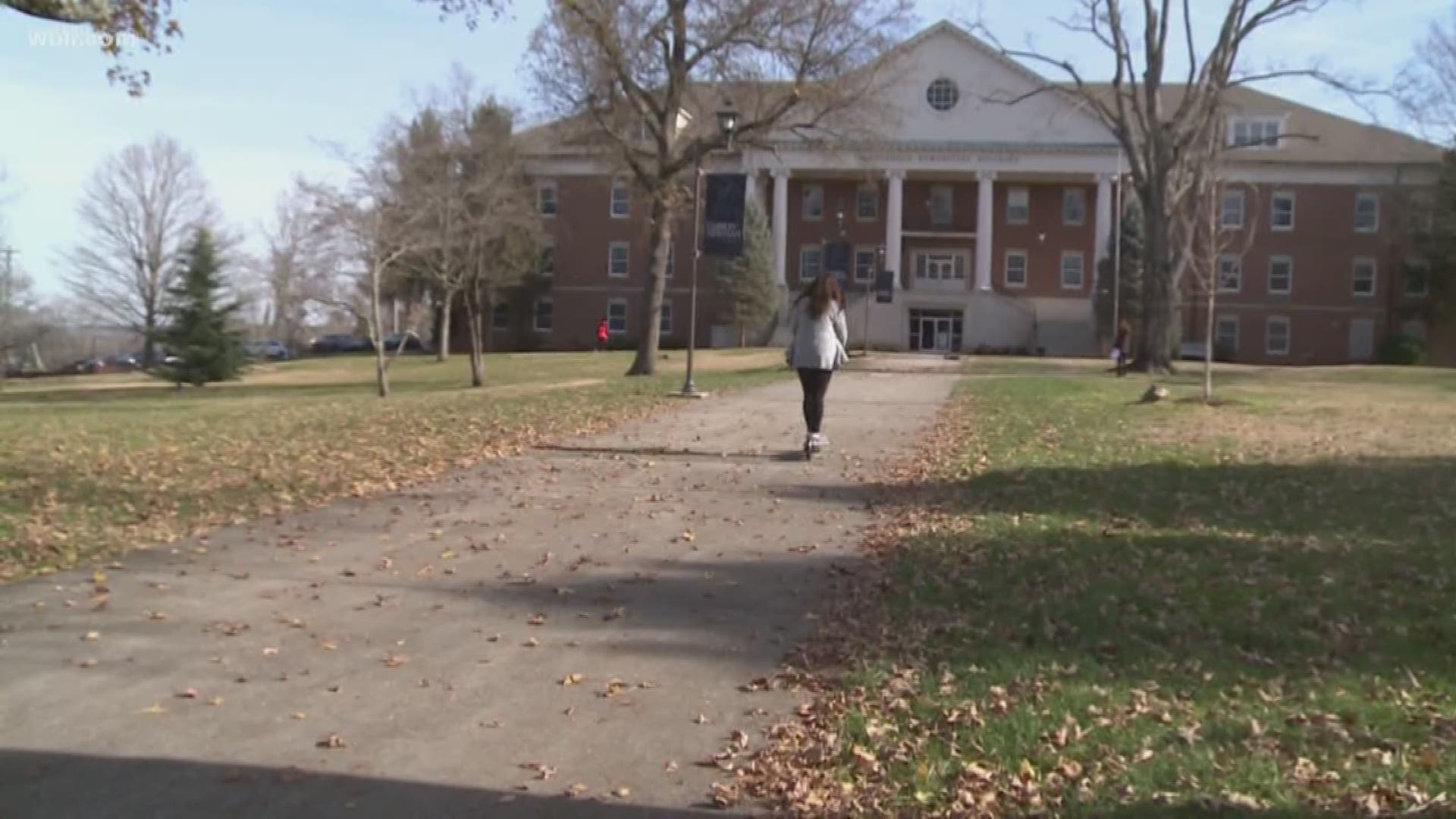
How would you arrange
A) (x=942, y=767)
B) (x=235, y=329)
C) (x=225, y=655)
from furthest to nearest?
1. (x=235, y=329)
2. (x=225, y=655)
3. (x=942, y=767)

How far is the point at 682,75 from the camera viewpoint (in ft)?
111

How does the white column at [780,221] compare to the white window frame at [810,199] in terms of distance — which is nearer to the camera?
the white column at [780,221]

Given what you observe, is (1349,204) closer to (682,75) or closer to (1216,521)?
(682,75)

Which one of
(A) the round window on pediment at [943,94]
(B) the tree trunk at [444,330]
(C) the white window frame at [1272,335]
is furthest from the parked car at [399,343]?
(C) the white window frame at [1272,335]

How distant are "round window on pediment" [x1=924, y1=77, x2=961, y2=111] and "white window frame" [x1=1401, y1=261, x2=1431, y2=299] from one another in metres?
23.5

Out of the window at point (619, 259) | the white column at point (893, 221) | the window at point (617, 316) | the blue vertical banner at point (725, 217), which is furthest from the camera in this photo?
the window at point (617, 316)

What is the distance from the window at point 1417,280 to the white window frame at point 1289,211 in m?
5.79

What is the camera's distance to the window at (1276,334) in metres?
68.4

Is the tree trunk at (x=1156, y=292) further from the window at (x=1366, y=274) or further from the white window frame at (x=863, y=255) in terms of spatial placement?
the window at (x=1366, y=274)

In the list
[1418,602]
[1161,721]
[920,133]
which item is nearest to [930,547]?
[1418,602]

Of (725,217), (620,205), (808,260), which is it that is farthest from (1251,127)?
(725,217)

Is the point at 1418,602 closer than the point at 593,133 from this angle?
Yes

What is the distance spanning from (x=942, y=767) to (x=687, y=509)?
20.0ft

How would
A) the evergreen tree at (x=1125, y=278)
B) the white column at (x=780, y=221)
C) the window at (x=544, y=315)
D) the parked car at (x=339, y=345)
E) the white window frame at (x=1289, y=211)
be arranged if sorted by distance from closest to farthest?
the evergreen tree at (x=1125, y=278)
the white column at (x=780, y=221)
the white window frame at (x=1289, y=211)
the window at (x=544, y=315)
the parked car at (x=339, y=345)
